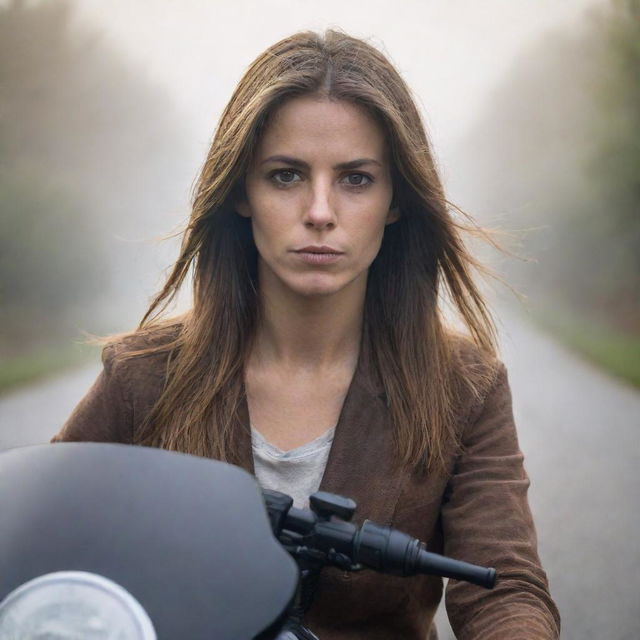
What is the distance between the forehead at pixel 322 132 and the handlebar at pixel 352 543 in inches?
30.9

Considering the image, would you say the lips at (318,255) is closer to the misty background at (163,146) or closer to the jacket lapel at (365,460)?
the jacket lapel at (365,460)

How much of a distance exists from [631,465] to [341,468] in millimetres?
2388

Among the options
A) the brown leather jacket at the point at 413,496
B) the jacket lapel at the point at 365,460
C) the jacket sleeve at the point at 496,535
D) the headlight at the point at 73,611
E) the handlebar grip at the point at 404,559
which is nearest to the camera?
the headlight at the point at 73,611

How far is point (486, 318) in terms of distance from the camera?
187 centimetres

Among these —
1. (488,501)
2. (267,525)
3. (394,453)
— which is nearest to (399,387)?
(394,453)

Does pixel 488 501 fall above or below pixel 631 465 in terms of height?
above

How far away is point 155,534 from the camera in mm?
823

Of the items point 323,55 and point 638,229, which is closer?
point 323,55

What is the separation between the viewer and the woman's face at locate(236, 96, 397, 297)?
154 centimetres

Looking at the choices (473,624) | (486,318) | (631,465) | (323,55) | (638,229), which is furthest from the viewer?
(638,229)

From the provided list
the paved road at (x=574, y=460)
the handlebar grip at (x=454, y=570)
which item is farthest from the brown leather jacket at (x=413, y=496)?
the paved road at (x=574, y=460)

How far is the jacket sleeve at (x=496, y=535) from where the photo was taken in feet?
4.54

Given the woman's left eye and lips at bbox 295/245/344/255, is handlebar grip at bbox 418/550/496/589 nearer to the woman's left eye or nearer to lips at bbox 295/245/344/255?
lips at bbox 295/245/344/255

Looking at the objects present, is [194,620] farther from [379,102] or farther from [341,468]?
[379,102]
